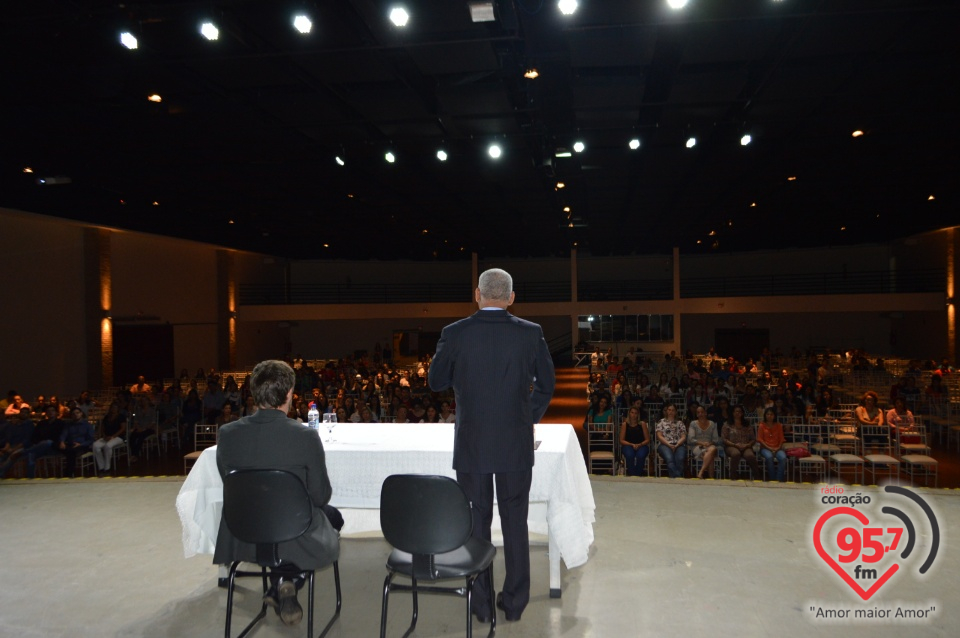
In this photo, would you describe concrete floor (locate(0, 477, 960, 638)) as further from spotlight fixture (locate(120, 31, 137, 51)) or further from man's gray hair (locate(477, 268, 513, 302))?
spotlight fixture (locate(120, 31, 137, 51))

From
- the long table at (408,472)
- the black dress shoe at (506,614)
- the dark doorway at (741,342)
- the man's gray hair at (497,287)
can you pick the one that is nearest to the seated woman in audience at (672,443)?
the long table at (408,472)

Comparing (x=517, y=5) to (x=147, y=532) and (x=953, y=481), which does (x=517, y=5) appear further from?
(x=953, y=481)

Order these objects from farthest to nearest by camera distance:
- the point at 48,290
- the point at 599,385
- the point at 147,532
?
1. the point at 48,290
2. the point at 599,385
3. the point at 147,532

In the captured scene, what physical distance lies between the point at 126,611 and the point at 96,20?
4.91 m

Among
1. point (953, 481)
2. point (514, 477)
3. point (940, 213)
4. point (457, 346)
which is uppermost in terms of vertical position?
point (940, 213)

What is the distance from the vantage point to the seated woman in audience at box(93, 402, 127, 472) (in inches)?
349

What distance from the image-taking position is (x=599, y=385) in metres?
12.5

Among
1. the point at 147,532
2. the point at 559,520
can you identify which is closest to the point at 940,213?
the point at 559,520

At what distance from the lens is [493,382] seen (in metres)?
A: 2.69

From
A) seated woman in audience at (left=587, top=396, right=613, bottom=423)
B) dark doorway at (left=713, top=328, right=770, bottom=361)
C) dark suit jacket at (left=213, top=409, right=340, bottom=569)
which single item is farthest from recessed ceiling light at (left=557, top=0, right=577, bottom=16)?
dark doorway at (left=713, top=328, right=770, bottom=361)

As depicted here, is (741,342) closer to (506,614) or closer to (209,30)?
(209,30)

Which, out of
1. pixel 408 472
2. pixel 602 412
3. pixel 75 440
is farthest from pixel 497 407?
pixel 75 440

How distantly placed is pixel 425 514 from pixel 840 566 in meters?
2.28

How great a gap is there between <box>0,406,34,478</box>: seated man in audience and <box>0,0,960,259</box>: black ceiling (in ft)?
12.3
